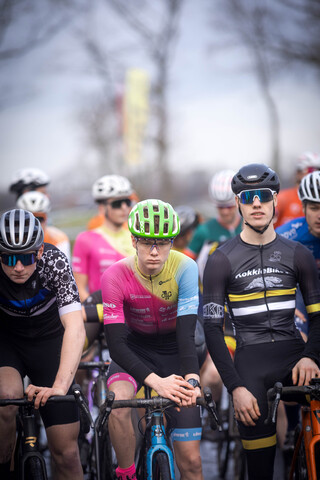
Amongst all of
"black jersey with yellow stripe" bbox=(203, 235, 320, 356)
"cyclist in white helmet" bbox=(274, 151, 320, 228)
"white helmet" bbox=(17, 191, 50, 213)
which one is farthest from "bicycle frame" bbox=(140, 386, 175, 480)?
"cyclist in white helmet" bbox=(274, 151, 320, 228)

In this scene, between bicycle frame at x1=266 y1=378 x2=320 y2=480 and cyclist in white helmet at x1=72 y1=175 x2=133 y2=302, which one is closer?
bicycle frame at x1=266 y1=378 x2=320 y2=480

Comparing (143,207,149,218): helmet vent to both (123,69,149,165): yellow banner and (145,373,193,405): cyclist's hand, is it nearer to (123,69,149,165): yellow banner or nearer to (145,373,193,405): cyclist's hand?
(145,373,193,405): cyclist's hand

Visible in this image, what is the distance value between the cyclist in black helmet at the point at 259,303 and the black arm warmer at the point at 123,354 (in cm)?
55

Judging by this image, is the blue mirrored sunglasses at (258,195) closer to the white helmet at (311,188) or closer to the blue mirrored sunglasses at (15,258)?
the white helmet at (311,188)

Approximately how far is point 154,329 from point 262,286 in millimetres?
873

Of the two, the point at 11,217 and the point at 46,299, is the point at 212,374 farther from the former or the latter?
the point at 11,217

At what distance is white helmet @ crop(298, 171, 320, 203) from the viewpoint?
5.38m

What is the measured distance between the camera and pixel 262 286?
450 cm

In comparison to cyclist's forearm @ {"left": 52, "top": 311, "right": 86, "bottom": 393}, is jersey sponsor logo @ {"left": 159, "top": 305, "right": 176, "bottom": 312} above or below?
above

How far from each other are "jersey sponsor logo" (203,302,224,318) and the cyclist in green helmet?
0.09m

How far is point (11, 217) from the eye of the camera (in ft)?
14.4

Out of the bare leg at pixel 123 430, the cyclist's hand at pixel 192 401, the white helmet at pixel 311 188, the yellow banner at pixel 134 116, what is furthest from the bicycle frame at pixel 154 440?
the yellow banner at pixel 134 116

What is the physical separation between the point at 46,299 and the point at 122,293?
1.86 ft

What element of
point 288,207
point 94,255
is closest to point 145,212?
point 94,255
